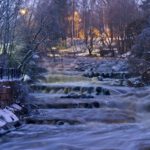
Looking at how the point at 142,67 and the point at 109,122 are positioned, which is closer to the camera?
the point at 109,122

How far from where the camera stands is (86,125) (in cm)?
1948

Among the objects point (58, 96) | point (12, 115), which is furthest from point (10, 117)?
point (58, 96)

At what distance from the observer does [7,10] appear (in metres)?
25.7

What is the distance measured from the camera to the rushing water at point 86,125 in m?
16.0

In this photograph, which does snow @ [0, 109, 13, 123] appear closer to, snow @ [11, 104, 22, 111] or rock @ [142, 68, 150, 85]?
snow @ [11, 104, 22, 111]

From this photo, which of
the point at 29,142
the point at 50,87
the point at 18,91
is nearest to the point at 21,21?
the point at 50,87

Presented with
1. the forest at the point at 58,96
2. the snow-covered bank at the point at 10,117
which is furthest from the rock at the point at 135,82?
the snow-covered bank at the point at 10,117

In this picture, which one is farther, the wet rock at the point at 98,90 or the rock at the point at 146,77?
the rock at the point at 146,77

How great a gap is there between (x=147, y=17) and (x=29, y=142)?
93.0ft

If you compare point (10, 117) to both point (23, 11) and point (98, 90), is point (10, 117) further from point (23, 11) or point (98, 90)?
point (23, 11)

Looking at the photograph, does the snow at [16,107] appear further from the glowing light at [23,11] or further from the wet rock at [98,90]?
the glowing light at [23,11]

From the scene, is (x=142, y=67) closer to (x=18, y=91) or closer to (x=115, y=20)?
(x=18, y=91)

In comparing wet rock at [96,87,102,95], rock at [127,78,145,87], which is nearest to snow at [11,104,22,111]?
wet rock at [96,87,102,95]

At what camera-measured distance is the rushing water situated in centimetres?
1602
